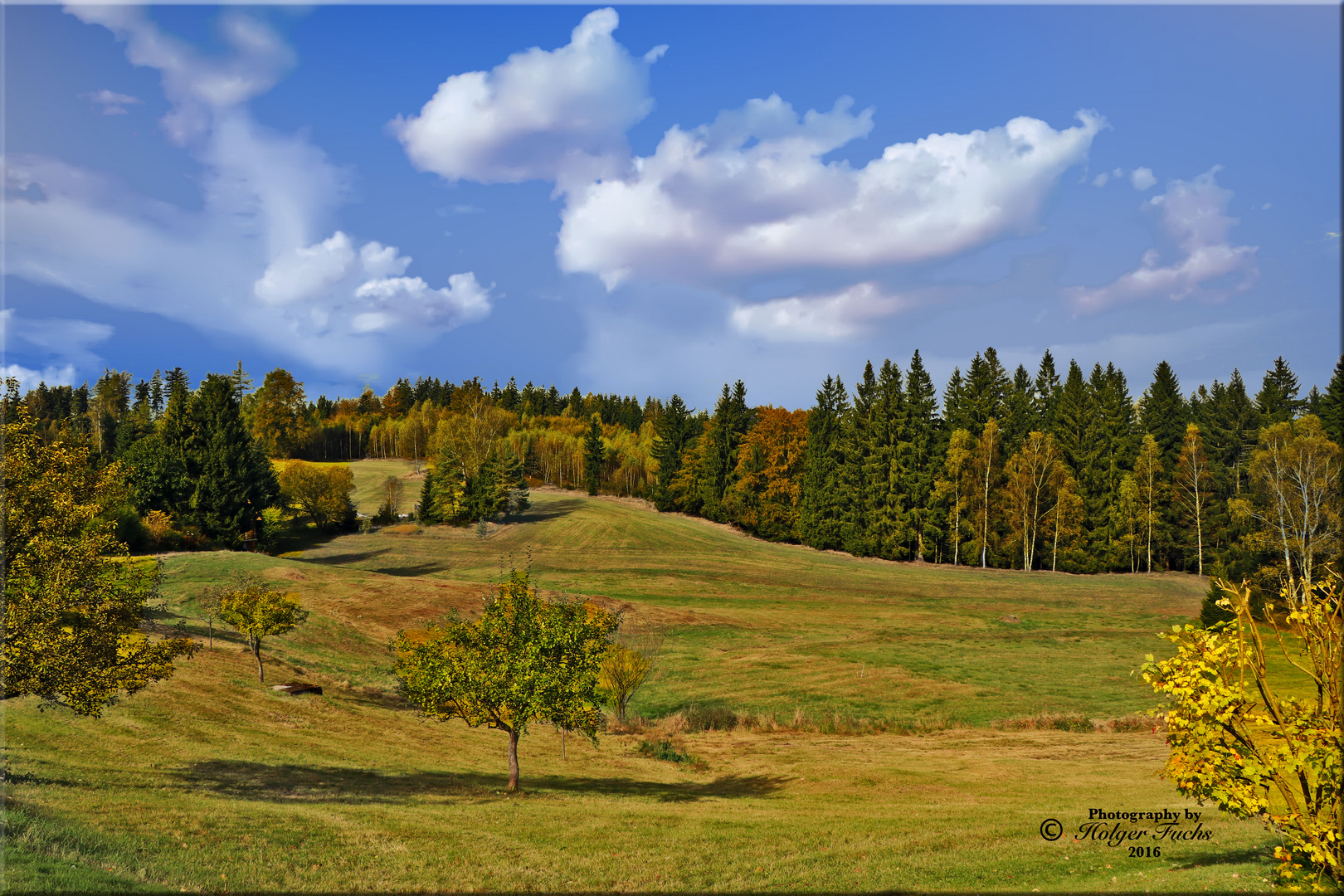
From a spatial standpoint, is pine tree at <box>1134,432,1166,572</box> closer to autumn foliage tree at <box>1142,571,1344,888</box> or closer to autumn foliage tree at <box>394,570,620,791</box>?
autumn foliage tree at <box>394,570,620,791</box>

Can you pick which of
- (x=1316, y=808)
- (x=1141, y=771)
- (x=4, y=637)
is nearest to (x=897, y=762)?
(x=1141, y=771)

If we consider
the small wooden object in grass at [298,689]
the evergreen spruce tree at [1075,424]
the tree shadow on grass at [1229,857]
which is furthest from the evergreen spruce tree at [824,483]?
the tree shadow on grass at [1229,857]

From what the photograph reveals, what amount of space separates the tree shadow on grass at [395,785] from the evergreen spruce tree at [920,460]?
238 feet

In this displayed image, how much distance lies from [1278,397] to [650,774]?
10660 centimetres

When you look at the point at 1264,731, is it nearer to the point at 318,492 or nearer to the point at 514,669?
the point at 514,669

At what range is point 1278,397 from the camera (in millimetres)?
96375

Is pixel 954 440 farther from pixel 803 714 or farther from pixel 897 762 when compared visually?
pixel 897 762

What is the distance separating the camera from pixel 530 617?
26.3m

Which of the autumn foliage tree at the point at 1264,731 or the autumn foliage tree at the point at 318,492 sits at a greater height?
the autumn foliage tree at the point at 318,492

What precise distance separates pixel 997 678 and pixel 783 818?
30.2 metres

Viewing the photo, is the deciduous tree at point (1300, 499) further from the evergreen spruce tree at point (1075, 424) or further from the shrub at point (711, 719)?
the shrub at point (711, 719)

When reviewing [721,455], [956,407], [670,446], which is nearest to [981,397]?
[956,407]

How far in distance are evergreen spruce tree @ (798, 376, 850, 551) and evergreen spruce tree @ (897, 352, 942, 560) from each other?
9.70 meters

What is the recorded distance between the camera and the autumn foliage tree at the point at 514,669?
24.5 metres
